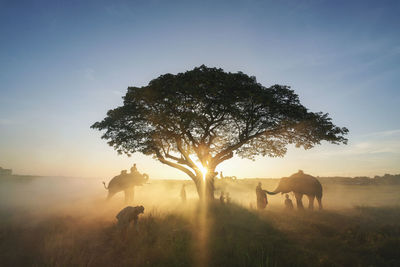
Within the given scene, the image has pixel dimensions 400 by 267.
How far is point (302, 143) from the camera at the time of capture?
18672mm

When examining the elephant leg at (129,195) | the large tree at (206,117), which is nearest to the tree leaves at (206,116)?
the large tree at (206,117)

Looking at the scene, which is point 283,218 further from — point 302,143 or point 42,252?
point 42,252

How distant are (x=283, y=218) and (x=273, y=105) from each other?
793cm

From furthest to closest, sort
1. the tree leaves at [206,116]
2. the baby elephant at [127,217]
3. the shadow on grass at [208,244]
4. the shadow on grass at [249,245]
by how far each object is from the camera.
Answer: the tree leaves at [206,116] → the baby elephant at [127,217] → the shadow on grass at [208,244] → the shadow on grass at [249,245]

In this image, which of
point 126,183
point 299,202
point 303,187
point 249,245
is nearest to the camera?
point 249,245

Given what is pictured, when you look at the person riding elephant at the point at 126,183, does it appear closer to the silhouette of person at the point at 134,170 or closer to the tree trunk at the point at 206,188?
the silhouette of person at the point at 134,170

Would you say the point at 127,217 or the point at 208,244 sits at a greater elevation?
the point at 127,217

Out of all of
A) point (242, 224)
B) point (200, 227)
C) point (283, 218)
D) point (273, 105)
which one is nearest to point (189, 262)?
point (200, 227)

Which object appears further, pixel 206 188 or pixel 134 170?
pixel 134 170

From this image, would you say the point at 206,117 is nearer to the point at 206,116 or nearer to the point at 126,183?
the point at 206,116

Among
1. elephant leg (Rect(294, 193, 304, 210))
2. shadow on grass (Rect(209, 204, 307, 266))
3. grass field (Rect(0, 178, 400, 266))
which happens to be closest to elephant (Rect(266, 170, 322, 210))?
elephant leg (Rect(294, 193, 304, 210))

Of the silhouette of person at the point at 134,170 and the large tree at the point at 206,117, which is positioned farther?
the silhouette of person at the point at 134,170

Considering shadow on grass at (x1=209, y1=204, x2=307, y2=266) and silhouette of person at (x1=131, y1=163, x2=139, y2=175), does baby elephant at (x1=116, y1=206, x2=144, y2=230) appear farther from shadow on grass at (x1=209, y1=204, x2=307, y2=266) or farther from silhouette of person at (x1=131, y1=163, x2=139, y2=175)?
silhouette of person at (x1=131, y1=163, x2=139, y2=175)

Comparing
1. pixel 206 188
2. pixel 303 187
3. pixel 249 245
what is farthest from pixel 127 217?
pixel 303 187
